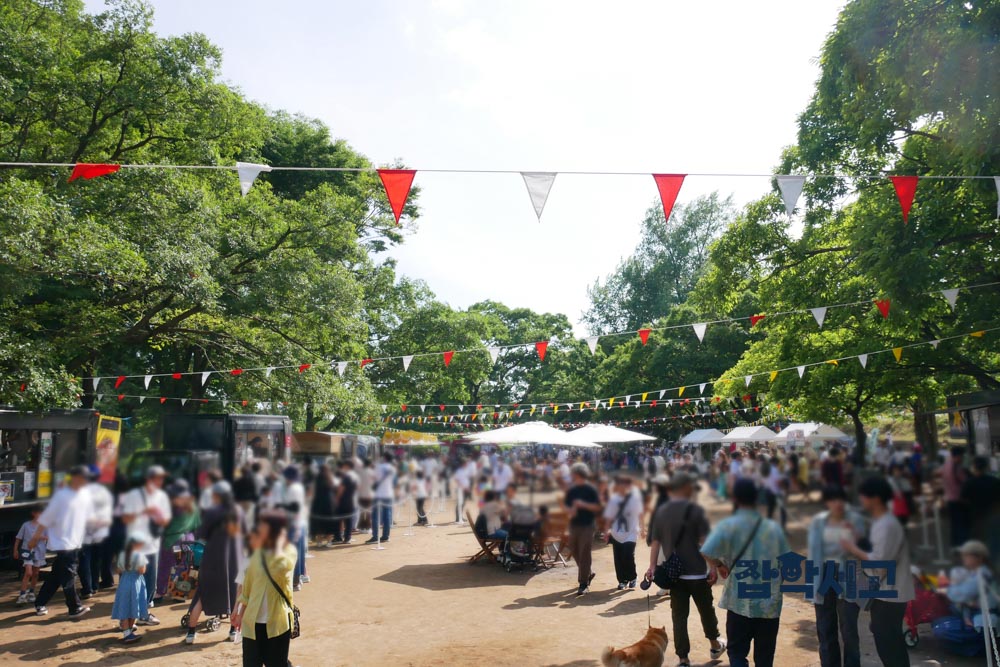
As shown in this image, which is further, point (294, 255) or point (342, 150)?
point (342, 150)

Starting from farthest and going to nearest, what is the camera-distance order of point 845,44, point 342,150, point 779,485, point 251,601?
point 342,150 < point 845,44 < point 251,601 < point 779,485

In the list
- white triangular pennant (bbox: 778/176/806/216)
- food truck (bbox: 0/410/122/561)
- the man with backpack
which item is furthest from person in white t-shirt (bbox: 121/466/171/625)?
white triangular pennant (bbox: 778/176/806/216)

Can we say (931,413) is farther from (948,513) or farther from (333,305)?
(333,305)

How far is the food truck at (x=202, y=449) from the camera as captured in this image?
11.0 ft

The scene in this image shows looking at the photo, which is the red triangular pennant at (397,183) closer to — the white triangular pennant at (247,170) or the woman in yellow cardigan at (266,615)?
the white triangular pennant at (247,170)

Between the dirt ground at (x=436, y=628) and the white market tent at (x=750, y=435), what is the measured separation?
3178 millimetres

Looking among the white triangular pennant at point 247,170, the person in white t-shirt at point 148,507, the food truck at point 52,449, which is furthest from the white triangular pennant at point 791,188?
the food truck at point 52,449

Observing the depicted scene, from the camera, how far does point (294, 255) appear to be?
15.3 m

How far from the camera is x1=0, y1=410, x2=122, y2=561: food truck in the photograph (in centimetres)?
339

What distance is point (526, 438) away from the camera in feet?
14.3

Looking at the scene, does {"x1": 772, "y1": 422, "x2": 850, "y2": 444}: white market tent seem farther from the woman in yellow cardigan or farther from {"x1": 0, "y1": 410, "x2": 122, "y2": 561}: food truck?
{"x1": 0, "y1": 410, "x2": 122, "y2": 561}: food truck

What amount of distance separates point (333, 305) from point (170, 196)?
3819mm

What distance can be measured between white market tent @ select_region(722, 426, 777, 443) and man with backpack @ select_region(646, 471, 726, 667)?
1.63 feet

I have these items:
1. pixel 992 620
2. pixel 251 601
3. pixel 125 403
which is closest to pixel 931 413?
pixel 992 620
